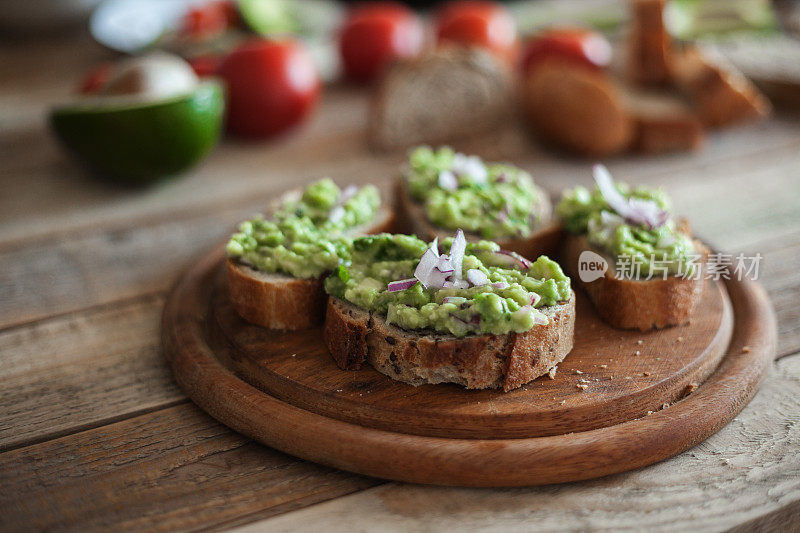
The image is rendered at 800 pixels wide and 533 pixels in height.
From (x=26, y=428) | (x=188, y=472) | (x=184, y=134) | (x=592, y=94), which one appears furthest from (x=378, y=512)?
(x=592, y=94)

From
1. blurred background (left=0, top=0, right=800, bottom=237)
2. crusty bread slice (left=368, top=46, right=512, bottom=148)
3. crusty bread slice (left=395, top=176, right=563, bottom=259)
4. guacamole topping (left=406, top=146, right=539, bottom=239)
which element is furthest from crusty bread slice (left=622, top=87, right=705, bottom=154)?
guacamole topping (left=406, top=146, right=539, bottom=239)

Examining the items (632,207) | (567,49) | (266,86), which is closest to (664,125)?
(567,49)

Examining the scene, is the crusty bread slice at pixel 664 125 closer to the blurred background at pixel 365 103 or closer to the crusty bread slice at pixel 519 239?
the blurred background at pixel 365 103

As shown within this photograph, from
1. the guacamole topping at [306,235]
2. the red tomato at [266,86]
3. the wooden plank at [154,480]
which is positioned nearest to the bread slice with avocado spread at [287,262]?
the guacamole topping at [306,235]

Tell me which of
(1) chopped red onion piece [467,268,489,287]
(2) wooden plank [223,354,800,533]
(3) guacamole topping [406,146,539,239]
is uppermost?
(3) guacamole topping [406,146,539,239]

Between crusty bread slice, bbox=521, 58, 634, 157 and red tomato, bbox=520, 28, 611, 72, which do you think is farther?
red tomato, bbox=520, 28, 611, 72

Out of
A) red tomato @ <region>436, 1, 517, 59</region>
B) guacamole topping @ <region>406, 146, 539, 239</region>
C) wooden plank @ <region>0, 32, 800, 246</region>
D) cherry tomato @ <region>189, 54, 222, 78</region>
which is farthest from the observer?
red tomato @ <region>436, 1, 517, 59</region>

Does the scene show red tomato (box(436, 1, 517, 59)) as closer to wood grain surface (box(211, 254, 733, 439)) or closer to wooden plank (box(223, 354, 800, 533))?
wood grain surface (box(211, 254, 733, 439))

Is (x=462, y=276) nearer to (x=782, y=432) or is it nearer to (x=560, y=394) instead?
(x=560, y=394)
